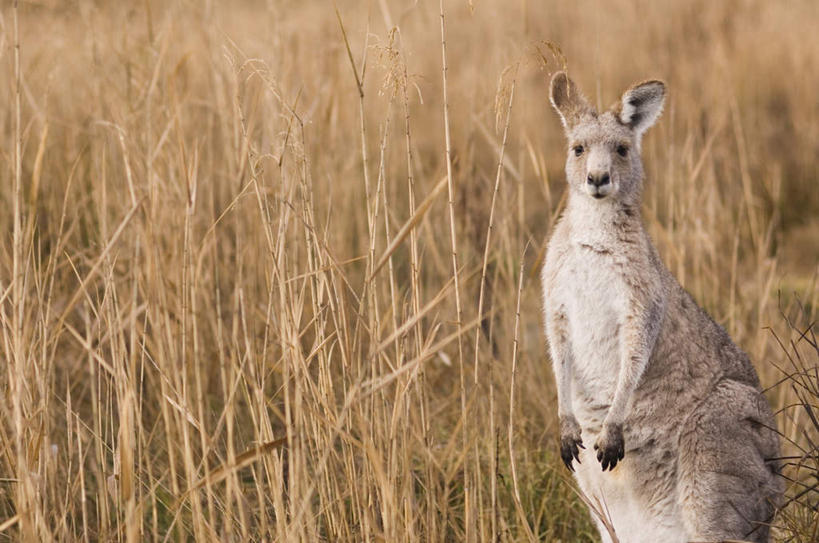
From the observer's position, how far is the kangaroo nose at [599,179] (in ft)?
9.53

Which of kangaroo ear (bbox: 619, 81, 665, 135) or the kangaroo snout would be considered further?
kangaroo ear (bbox: 619, 81, 665, 135)

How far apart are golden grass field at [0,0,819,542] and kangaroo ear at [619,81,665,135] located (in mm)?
342

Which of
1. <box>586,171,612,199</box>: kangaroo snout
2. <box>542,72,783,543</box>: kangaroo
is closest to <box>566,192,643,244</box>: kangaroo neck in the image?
<box>542,72,783,543</box>: kangaroo

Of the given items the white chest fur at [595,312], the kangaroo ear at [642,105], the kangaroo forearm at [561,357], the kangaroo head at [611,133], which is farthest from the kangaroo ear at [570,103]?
the kangaroo forearm at [561,357]

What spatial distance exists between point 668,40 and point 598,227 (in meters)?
7.57

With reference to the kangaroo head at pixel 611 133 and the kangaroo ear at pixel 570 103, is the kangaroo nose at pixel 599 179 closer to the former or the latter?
the kangaroo head at pixel 611 133

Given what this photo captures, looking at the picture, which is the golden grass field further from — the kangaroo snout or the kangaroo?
the kangaroo snout

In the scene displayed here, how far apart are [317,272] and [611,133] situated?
1.14 metres

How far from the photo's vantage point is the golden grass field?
2.38 meters

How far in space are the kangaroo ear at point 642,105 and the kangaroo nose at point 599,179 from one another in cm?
27

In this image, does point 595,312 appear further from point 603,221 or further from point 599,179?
point 599,179

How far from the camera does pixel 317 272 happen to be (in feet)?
7.79

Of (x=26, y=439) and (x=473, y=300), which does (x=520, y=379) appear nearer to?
(x=473, y=300)

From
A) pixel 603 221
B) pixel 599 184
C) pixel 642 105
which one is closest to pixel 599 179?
pixel 599 184
